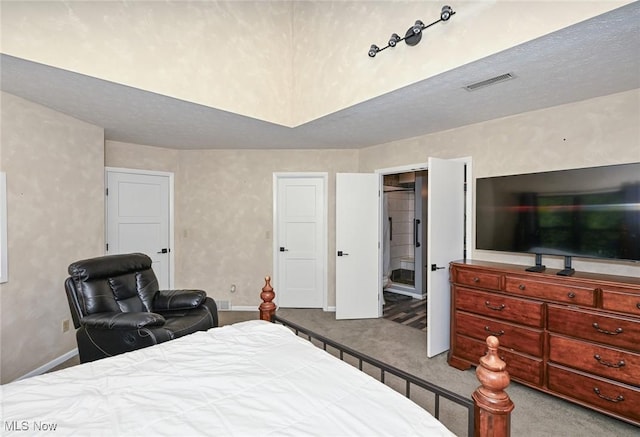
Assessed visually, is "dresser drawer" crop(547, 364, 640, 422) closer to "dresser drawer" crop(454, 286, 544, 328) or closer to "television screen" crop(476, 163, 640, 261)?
"dresser drawer" crop(454, 286, 544, 328)

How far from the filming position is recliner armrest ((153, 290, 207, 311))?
122 inches

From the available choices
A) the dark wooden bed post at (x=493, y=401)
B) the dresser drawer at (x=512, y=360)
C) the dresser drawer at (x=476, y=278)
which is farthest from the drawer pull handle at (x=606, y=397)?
the dark wooden bed post at (x=493, y=401)

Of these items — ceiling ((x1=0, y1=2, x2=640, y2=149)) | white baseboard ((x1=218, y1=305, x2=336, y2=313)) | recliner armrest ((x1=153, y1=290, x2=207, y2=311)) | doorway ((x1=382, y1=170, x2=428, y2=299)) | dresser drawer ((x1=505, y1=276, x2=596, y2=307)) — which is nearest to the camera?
ceiling ((x1=0, y1=2, x2=640, y2=149))

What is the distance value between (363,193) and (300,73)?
1862 mm

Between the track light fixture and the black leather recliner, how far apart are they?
2.71 meters

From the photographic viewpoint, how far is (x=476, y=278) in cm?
289

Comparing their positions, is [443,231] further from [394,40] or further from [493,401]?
[493,401]

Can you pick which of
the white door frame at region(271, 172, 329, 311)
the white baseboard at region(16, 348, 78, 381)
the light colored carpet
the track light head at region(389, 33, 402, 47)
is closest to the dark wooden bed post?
the light colored carpet

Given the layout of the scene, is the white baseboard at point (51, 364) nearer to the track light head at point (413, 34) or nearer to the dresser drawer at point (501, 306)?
the dresser drawer at point (501, 306)

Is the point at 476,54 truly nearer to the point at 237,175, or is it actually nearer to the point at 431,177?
the point at 431,177

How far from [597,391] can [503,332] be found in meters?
0.65

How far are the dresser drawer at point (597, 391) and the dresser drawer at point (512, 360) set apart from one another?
85 millimetres

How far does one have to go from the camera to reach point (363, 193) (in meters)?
4.52

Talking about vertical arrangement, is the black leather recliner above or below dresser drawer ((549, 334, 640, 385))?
above
